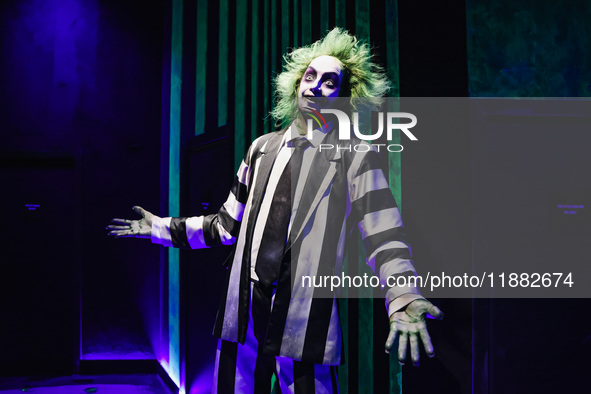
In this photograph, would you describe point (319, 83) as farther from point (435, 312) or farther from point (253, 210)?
point (435, 312)

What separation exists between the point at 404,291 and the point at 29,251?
3549mm

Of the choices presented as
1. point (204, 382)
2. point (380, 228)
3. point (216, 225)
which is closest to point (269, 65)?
point (216, 225)

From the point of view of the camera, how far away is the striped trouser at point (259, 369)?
4.67 feet

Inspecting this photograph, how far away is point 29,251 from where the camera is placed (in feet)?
11.7

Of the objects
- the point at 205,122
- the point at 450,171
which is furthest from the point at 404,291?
the point at 205,122

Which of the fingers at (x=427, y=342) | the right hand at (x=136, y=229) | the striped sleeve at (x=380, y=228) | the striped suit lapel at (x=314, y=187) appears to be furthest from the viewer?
the right hand at (x=136, y=229)

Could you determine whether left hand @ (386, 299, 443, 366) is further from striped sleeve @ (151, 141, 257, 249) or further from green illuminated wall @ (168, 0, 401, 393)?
striped sleeve @ (151, 141, 257, 249)

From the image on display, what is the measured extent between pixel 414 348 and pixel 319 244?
1.54ft

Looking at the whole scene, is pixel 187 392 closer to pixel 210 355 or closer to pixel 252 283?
pixel 210 355

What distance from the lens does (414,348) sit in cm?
122

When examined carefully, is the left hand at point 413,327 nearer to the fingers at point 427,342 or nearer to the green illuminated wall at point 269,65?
the fingers at point 427,342

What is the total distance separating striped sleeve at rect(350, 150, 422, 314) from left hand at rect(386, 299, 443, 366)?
3 centimetres

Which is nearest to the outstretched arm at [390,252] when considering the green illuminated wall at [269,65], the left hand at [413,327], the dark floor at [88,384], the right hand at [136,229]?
the left hand at [413,327]

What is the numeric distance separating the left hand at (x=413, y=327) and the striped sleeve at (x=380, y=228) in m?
0.03
